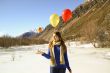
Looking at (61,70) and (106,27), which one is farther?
(106,27)

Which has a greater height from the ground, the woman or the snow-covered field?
the woman

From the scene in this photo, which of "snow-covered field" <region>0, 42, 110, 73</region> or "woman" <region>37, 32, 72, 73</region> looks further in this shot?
"snow-covered field" <region>0, 42, 110, 73</region>

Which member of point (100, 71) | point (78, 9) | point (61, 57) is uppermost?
point (78, 9)

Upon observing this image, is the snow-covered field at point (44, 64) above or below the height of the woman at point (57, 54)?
below

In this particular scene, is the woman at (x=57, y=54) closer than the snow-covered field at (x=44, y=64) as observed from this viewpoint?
Yes

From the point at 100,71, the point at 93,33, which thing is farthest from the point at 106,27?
the point at 100,71

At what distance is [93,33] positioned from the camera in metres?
28.5

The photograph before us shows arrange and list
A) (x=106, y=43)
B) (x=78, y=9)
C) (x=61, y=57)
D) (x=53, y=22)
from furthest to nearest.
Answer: (x=78, y=9)
(x=106, y=43)
(x=53, y=22)
(x=61, y=57)

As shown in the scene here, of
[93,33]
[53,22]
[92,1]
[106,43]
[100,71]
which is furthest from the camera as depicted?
[92,1]

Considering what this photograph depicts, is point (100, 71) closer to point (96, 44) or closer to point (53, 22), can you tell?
point (53, 22)

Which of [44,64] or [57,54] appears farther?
[44,64]

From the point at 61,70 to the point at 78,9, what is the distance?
14566 cm

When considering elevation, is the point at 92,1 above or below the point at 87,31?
above

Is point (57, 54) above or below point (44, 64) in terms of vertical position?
above
